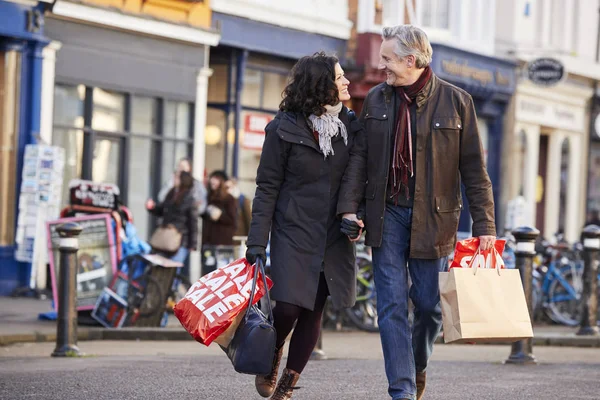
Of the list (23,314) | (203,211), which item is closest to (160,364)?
(23,314)

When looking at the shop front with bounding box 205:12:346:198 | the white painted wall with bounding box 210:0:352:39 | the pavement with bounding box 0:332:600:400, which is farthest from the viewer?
the shop front with bounding box 205:12:346:198

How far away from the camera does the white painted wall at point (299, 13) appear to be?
22.2m

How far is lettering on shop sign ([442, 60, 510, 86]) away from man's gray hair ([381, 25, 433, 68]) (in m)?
20.0

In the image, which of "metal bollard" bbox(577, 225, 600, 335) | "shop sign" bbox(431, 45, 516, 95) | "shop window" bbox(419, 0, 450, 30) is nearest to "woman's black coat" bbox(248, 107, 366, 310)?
"metal bollard" bbox(577, 225, 600, 335)

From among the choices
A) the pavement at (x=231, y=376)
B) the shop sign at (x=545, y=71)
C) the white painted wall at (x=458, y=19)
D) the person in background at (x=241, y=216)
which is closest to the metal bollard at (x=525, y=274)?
the pavement at (x=231, y=376)

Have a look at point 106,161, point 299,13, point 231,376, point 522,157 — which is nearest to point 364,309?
point 231,376

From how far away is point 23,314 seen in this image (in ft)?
50.0

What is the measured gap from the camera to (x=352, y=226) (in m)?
7.03

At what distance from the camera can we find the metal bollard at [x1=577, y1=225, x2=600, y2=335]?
47.8 ft

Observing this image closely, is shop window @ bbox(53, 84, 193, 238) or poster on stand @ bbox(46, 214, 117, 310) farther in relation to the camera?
shop window @ bbox(53, 84, 193, 238)

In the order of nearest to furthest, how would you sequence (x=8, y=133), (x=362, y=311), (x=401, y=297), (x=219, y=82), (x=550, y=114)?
(x=401, y=297)
(x=362, y=311)
(x=8, y=133)
(x=219, y=82)
(x=550, y=114)

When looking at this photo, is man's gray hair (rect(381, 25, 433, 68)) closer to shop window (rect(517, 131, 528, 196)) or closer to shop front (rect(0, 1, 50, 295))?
shop front (rect(0, 1, 50, 295))

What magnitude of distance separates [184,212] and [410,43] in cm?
1044

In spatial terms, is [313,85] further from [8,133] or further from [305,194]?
[8,133]
